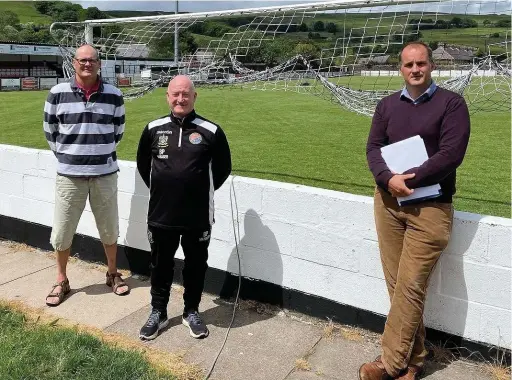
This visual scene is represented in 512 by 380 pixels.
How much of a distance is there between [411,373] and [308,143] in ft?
33.2

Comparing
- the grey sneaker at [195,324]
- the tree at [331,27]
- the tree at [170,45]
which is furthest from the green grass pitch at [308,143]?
the grey sneaker at [195,324]

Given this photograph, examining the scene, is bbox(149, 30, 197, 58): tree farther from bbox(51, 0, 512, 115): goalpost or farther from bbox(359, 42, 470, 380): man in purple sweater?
bbox(359, 42, 470, 380): man in purple sweater

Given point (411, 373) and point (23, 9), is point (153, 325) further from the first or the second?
point (23, 9)

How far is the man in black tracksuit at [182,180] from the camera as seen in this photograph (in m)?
3.58

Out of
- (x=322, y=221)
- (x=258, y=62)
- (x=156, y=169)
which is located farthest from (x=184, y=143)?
(x=258, y=62)

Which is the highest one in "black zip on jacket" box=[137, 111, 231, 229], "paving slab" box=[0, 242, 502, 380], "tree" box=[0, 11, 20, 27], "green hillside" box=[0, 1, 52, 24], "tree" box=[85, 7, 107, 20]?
"green hillside" box=[0, 1, 52, 24]

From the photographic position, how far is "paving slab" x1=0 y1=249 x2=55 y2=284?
4.97 metres

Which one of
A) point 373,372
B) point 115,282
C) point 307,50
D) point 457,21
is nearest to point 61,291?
point 115,282

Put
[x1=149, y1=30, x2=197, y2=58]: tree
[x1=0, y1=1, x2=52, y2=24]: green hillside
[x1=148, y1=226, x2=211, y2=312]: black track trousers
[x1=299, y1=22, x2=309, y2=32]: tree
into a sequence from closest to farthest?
[x1=148, y1=226, x2=211, y2=312]: black track trousers, [x1=299, y1=22, x2=309, y2=32]: tree, [x1=149, y1=30, x2=197, y2=58]: tree, [x1=0, y1=1, x2=52, y2=24]: green hillside

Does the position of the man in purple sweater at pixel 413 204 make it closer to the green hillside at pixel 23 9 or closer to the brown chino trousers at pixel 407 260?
the brown chino trousers at pixel 407 260

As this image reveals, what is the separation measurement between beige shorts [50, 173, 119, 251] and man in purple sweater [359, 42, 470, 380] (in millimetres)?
2245

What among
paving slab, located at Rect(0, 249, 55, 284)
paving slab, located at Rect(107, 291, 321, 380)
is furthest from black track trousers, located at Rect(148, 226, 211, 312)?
paving slab, located at Rect(0, 249, 55, 284)

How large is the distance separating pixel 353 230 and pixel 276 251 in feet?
2.24

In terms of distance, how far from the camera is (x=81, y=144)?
4.19 m
